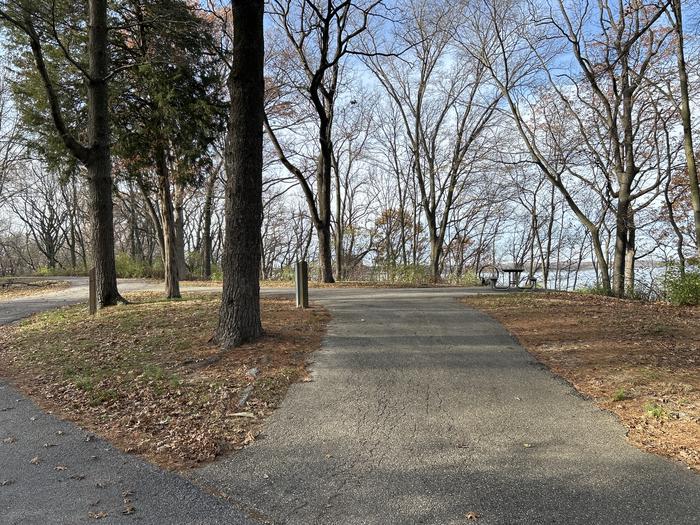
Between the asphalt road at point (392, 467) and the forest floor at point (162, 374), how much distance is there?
0.87 ft

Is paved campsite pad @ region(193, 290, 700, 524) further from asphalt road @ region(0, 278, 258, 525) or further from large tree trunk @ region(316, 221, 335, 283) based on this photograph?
large tree trunk @ region(316, 221, 335, 283)

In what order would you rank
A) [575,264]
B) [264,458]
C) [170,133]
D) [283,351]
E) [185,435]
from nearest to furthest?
1. [264,458]
2. [185,435]
3. [283,351]
4. [170,133]
5. [575,264]

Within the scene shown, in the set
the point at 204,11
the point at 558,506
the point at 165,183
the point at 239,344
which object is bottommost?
the point at 558,506

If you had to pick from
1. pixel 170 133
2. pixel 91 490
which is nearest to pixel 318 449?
pixel 91 490

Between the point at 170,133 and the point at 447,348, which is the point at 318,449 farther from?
the point at 170,133

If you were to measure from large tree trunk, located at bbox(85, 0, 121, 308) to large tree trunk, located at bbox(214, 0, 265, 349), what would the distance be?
544 centimetres

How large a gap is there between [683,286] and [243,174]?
1075cm

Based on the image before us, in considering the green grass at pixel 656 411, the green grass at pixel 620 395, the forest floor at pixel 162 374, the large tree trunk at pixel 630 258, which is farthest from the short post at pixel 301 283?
the large tree trunk at pixel 630 258

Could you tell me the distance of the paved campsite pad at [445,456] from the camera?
9.38 feet

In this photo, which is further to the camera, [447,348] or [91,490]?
[447,348]

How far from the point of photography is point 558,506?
9.36 feet

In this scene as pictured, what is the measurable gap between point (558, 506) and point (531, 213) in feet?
112

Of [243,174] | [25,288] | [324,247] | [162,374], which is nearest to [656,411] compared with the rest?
[162,374]

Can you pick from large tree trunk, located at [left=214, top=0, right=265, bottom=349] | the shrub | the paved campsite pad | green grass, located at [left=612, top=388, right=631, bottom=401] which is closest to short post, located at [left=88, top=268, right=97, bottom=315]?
large tree trunk, located at [left=214, top=0, right=265, bottom=349]
